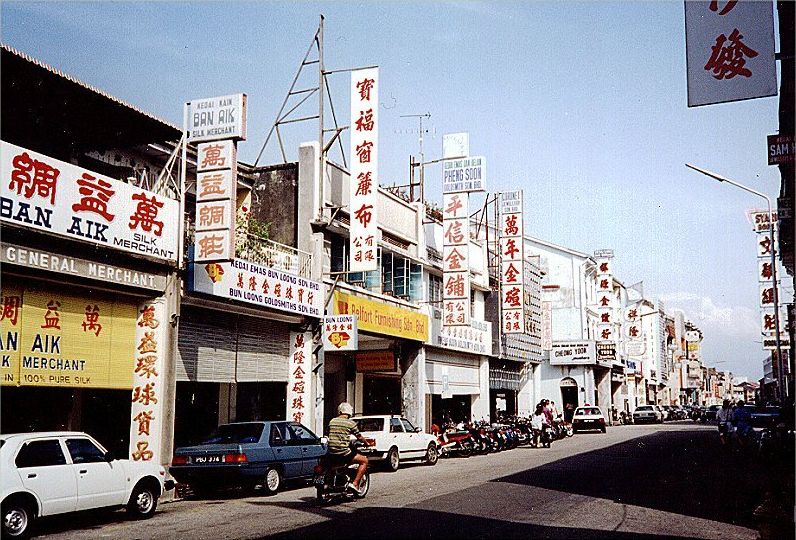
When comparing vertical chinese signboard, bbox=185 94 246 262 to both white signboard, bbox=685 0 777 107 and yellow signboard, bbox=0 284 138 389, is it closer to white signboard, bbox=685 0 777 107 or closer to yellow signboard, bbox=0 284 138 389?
yellow signboard, bbox=0 284 138 389

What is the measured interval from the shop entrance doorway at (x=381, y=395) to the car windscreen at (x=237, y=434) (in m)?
13.5

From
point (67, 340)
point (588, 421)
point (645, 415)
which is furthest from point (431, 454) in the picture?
point (645, 415)

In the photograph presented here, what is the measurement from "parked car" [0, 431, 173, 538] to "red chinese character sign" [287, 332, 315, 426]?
918 centimetres

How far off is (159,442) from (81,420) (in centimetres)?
216

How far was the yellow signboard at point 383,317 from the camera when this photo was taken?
24859 mm

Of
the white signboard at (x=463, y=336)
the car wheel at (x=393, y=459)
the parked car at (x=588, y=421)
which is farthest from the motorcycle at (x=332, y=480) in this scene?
the parked car at (x=588, y=421)

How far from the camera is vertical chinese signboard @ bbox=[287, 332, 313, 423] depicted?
22.8m

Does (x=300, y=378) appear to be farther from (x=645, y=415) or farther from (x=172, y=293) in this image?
(x=645, y=415)

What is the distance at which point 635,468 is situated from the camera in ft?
65.8

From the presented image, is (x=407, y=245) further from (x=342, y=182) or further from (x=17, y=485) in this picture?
(x=17, y=485)

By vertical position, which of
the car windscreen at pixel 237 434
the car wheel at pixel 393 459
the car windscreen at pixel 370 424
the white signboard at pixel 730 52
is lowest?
the car wheel at pixel 393 459

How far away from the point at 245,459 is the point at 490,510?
17.7 feet

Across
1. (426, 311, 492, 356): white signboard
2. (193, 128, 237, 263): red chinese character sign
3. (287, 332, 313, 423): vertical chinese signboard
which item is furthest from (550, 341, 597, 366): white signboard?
(193, 128, 237, 263): red chinese character sign

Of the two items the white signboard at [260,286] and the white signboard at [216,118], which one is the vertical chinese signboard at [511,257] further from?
the white signboard at [216,118]
